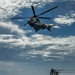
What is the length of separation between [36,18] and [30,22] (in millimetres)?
5600

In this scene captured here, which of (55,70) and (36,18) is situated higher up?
(36,18)

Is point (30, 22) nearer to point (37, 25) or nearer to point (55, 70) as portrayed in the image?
point (37, 25)

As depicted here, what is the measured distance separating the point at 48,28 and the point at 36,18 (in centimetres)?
683

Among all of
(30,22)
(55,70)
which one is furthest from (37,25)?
(55,70)

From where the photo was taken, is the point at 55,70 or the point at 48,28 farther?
the point at 55,70

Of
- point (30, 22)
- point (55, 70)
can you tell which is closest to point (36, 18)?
point (30, 22)

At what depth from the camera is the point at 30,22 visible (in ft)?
307

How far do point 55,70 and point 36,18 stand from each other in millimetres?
30189

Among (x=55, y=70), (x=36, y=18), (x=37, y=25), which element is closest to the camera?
(x=37, y=25)

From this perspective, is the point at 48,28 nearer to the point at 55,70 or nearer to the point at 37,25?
the point at 37,25

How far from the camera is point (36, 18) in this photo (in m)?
98.6

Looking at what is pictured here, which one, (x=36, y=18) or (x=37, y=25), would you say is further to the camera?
(x=36, y=18)

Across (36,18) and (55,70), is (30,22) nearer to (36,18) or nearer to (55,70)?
(36,18)

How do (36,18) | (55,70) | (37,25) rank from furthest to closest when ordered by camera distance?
(55,70) < (36,18) < (37,25)
